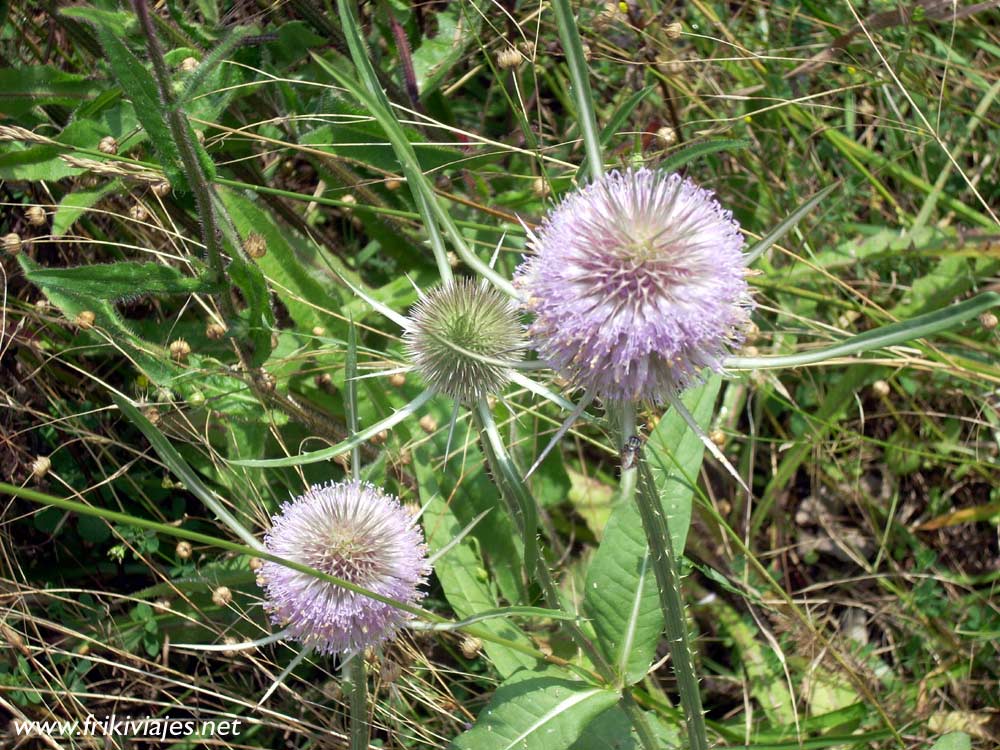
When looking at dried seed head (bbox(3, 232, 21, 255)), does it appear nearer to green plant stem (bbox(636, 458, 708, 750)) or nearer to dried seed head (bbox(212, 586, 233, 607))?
dried seed head (bbox(212, 586, 233, 607))

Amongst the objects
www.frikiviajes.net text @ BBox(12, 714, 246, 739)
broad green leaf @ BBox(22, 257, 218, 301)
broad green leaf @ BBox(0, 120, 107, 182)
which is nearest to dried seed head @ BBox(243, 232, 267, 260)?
broad green leaf @ BBox(22, 257, 218, 301)

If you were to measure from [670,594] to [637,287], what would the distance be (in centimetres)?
69

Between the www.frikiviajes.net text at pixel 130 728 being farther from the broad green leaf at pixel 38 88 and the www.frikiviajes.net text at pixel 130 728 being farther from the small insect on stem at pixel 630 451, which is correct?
the broad green leaf at pixel 38 88

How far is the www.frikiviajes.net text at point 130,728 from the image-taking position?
279 centimetres

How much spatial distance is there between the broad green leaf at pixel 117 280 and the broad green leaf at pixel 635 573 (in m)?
1.40

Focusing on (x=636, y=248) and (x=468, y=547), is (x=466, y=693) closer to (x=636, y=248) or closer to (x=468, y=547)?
(x=468, y=547)

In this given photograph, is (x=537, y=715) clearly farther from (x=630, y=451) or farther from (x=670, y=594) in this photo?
(x=630, y=451)

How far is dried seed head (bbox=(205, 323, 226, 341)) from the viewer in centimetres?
285

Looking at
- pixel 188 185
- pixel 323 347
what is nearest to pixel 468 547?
pixel 323 347

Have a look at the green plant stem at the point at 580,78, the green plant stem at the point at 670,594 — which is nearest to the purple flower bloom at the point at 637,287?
the green plant stem at the point at 580,78

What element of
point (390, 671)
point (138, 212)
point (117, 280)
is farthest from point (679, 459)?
point (138, 212)

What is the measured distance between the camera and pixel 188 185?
248cm

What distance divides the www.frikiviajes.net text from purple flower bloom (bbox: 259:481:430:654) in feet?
2.80

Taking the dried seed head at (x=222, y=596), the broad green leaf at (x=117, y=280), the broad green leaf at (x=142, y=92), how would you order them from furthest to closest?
the dried seed head at (x=222, y=596), the broad green leaf at (x=117, y=280), the broad green leaf at (x=142, y=92)
